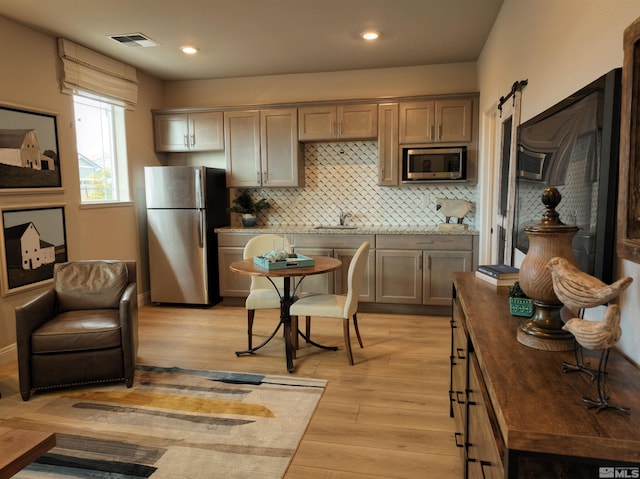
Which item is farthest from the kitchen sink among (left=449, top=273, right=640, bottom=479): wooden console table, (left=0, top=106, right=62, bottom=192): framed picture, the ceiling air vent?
(left=449, top=273, right=640, bottom=479): wooden console table

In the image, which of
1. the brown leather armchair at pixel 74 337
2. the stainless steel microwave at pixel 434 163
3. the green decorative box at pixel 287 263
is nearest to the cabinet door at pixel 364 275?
the stainless steel microwave at pixel 434 163

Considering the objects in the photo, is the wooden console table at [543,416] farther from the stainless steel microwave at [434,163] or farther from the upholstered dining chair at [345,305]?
the stainless steel microwave at [434,163]

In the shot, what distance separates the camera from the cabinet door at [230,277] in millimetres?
4926

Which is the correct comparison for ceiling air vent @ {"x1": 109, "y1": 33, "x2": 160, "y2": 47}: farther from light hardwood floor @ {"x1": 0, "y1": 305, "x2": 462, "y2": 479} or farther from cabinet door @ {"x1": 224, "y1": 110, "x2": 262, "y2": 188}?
light hardwood floor @ {"x1": 0, "y1": 305, "x2": 462, "y2": 479}

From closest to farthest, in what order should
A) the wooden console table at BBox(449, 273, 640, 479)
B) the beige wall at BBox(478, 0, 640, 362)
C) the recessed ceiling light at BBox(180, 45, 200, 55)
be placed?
the wooden console table at BBox(449, 273, 640, 479), the beige wall at BBox(478, 0, 640, 362), the recessed ceiling light at BBox(180, 45, 200, 55)

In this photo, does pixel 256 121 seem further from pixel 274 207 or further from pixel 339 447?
pixel 339 447

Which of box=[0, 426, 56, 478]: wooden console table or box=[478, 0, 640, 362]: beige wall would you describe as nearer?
box=[478, 0, 640, 362]: beige wall

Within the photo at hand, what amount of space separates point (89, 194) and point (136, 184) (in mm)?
→ 657

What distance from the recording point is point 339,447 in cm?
225

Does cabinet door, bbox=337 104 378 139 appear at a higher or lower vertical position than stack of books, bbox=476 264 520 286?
higher

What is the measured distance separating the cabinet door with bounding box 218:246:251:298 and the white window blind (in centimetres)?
190

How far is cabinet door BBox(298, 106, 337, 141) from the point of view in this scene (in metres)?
4.78

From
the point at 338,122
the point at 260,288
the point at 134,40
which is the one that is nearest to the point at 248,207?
the point at 338,122

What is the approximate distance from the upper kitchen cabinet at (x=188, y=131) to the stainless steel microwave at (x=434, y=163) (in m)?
2.16
